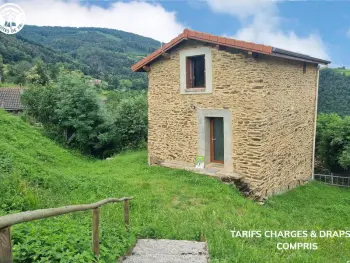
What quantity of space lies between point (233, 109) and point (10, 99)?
2272cm

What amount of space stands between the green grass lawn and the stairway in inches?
6.7

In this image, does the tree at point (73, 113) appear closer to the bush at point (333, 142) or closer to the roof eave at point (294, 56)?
the roof eave at point (294, 56)

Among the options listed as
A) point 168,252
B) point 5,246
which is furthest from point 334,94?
point 5,246

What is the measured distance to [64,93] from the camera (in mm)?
16281

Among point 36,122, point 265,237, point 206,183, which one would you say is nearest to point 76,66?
point 36,122

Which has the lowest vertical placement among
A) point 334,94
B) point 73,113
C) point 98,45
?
point 73,113

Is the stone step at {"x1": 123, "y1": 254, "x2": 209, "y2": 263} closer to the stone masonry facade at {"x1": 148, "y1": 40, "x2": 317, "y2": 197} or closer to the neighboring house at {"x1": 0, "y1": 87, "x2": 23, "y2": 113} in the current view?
the stone masonry facade at {"x1": 148, "y1": 40, "x2": 317, "y2": 197}

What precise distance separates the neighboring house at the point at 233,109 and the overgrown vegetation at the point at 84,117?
460 centimetres

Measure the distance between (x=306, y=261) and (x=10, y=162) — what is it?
7555mm

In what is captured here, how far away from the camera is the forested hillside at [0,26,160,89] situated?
52191mm

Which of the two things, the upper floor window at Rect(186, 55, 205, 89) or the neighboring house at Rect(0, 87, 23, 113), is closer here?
the upper floor window at Rect(186, 55, 205, 89)

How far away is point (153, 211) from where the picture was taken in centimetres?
716

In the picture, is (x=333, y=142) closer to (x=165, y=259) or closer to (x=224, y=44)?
(x=224, y=44)

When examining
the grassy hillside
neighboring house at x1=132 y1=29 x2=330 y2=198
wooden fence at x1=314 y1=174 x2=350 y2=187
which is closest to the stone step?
neighboring house at x1=132 y1=29 x2=330 y2=198
